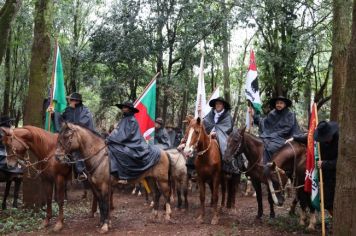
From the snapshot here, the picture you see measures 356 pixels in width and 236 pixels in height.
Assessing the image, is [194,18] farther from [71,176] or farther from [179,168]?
[71,176]

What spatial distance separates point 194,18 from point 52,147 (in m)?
11.8

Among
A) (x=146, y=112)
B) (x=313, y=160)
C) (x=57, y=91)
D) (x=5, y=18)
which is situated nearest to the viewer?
(x=313, y=160)

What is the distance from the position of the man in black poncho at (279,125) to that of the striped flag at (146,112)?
10.3 feet

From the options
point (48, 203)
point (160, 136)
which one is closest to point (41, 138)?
point (48, 203)

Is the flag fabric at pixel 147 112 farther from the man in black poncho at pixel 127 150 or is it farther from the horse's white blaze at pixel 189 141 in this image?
the horse's white blaze at pixel 189 141

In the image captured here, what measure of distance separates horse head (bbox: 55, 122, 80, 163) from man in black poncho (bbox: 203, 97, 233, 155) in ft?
11.0

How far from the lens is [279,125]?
32.9 feet

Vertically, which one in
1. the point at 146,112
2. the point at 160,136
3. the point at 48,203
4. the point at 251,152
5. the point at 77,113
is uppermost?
the point at 146,112

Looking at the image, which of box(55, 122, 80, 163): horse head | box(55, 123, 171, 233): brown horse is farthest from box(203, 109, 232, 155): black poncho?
box(55, 122, 80, 163): horse head

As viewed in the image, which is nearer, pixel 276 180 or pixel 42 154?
pixel 276 180

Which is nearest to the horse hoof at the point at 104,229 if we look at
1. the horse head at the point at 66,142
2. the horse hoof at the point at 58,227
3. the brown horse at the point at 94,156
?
the brown horse at the point at 94,156

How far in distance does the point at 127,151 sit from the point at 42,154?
1.93m

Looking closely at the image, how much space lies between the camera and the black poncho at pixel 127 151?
8984 millimetres

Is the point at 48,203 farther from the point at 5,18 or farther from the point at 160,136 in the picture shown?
the point at 160,136
